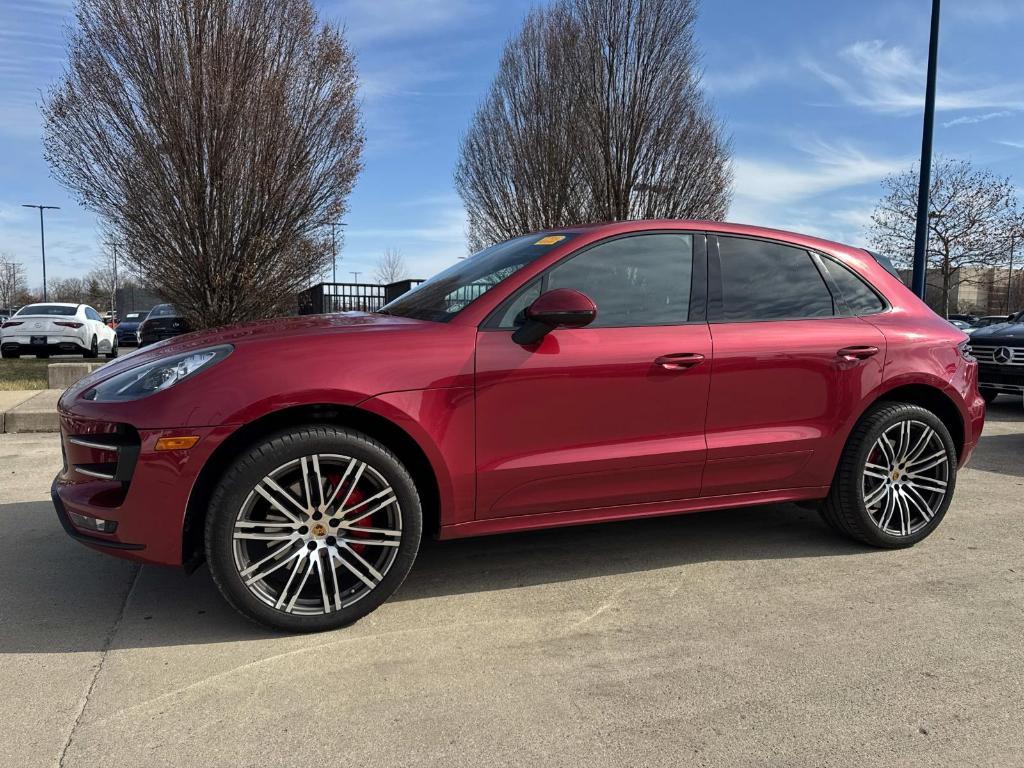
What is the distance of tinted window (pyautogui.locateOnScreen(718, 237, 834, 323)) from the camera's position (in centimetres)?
353

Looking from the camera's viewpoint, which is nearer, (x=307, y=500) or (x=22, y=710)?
(x=22, y=710)

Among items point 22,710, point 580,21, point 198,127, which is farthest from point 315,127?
point 22,710

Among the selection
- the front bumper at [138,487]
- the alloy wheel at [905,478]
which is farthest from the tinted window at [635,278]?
the front bumper at [138,487]

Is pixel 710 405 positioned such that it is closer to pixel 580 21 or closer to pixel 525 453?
pixel 525 453

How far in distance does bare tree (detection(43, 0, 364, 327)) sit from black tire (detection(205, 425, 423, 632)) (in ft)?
35.1

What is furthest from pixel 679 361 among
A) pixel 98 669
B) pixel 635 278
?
pixel 98 669

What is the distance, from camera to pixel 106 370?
316 centimetres

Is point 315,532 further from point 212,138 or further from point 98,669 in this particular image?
point 212,138

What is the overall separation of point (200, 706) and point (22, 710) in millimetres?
551

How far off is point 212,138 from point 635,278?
10715mm

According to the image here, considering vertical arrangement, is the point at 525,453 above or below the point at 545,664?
above

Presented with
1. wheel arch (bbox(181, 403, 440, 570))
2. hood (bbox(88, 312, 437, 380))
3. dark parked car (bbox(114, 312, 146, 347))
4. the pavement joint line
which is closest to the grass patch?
the pavement joint line

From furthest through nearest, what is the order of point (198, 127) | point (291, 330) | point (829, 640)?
point (198, 127) → point (291, 330) → point (829, 640)

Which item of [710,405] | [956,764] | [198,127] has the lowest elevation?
[956,764]
